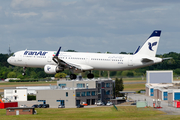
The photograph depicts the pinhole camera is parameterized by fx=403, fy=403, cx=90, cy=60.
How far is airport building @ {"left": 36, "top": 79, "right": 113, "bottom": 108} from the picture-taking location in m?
159

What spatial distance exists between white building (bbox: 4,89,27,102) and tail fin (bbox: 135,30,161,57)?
4039 inches

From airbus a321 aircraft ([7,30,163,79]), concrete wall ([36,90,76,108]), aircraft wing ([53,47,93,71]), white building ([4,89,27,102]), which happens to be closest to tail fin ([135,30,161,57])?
airbus a321 aircraft ([7,30,163,79])

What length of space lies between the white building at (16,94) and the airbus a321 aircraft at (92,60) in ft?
300

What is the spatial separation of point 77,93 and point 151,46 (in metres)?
79.1

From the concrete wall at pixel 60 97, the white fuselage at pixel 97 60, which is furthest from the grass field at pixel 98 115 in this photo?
the white fuselage at pixel 97 60

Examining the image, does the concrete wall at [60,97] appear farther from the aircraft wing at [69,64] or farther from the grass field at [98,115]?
the aircraft wing at [69,64]

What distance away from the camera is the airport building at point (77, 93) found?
159000 millimetres

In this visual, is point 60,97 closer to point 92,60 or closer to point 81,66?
point 81,66

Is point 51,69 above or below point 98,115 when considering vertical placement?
above

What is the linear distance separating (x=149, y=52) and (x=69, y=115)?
50.1 meters

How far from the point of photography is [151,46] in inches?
3374

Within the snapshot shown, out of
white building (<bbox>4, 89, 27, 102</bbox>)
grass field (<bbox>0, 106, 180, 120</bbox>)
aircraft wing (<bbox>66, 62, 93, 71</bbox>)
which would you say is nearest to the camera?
aircraft wing (<bbox>66, 62, 93, 71</bbox>)

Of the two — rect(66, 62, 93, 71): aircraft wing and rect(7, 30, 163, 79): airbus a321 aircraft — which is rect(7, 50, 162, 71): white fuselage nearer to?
rect(7, 30, 163, 79): airbus a321 aircraft

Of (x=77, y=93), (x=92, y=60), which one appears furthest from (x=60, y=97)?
(x=92, y=60)
